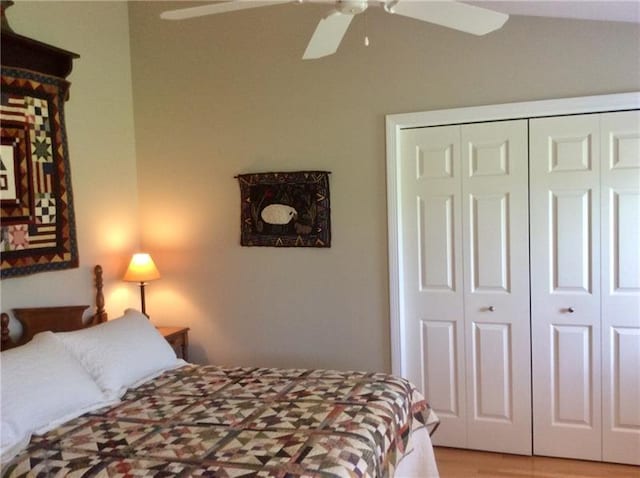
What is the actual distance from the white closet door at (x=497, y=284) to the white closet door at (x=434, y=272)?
64 mm

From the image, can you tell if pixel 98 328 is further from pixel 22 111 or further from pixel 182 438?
pixel 22 111

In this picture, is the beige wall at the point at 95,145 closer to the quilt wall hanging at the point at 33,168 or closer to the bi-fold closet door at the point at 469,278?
the quilt wall hanging at the point at 33,168

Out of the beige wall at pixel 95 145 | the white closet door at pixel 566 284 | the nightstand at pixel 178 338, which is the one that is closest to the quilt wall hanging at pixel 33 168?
the beige wall at pixel 95 145

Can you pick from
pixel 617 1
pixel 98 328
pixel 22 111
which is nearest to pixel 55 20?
pixel 22 111

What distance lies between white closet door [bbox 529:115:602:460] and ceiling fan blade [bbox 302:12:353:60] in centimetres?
148

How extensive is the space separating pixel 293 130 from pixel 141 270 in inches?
52.0

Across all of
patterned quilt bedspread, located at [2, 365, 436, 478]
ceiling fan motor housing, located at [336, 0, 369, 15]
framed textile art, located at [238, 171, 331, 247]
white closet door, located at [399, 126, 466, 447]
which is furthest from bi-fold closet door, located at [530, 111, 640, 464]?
ceiling fan motor housing, located at [336, 0, 369, 15]

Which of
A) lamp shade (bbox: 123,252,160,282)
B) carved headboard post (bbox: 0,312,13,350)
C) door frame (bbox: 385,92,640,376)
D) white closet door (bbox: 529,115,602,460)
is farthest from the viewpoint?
lamp shade (bbox: 123,252,160,282)

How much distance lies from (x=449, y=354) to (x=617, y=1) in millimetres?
2066

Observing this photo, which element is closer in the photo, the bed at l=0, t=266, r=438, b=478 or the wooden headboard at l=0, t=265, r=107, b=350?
the bed at l=0, t=266, r=438, b=478

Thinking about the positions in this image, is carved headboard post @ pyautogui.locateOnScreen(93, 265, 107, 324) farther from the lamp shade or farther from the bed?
the bed

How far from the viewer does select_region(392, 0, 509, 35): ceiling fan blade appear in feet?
5.99

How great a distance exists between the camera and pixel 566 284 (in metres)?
3.20

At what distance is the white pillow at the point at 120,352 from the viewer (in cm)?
261
